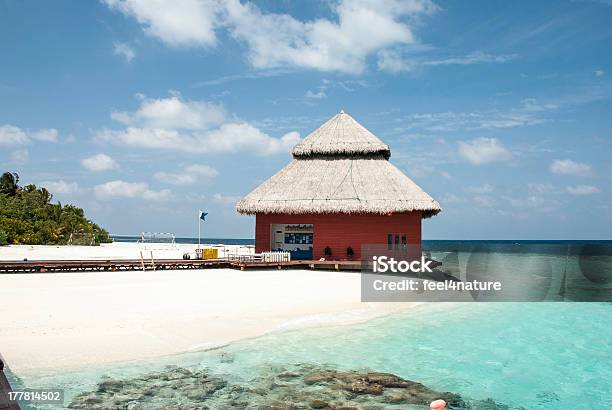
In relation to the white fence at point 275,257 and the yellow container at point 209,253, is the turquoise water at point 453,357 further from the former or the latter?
the yellow container at point 209,253

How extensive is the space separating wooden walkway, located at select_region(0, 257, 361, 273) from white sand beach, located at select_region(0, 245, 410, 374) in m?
0.98

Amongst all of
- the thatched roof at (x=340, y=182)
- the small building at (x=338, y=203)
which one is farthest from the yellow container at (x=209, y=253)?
the thatched roof at (x=340, y=182)

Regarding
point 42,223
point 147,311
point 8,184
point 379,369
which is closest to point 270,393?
point 379,369

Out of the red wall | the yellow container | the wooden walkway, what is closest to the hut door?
the red wall

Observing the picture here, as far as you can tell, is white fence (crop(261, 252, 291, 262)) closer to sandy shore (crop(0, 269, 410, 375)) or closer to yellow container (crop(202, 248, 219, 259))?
yellow container (crop(202, 248, 219, 259))

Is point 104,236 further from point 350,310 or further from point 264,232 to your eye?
point 350,310

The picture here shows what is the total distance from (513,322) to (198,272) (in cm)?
1164

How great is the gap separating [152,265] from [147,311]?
31.8ft

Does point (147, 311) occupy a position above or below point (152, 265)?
below

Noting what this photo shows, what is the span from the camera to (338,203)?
21.2 metres

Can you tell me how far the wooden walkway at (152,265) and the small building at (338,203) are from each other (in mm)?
851

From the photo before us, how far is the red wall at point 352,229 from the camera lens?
72.1 feet

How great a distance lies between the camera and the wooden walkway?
18.5 m

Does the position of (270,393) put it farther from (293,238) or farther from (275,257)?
(293,238)
